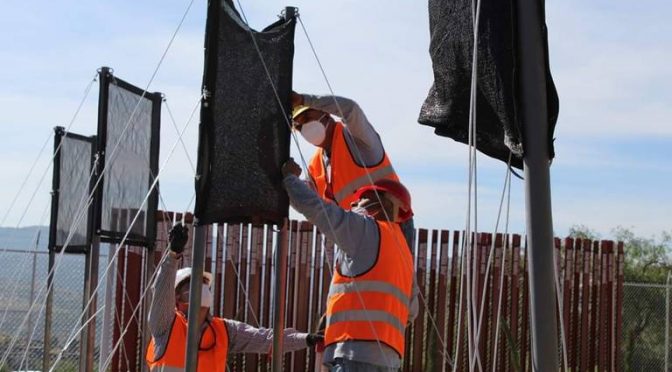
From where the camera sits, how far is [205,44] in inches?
175

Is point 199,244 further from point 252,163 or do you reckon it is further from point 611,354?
point 611,354

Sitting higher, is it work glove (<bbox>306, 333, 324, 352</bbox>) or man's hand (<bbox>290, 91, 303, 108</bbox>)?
man's hand (<bbox>290, 91, 303, 108</bbox>)

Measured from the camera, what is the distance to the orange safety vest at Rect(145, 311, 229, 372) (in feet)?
19.6

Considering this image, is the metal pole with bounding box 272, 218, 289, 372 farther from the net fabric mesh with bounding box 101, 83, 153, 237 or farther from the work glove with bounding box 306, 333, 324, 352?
the net fabric mesh with bounding box 101, 83, 153, 237

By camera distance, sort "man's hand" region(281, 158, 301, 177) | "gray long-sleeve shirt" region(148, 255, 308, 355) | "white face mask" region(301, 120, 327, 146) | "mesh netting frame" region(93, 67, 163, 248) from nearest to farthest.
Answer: "man's hand" region(281, 158, 301, 177) < "white face mask" region(301, 120, 327, 146) < "gray long-sleeve shirt" region(148, 255, 308, 355) < "mesh netting frame" region(93, 67, 163, 248)

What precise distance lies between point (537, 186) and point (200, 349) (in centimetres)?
310

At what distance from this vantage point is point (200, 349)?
242 inches

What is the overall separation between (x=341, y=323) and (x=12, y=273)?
27.2 feet

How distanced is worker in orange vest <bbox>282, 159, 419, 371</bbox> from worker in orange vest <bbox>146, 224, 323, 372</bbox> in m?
0.79

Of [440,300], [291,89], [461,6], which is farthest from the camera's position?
[440,300]

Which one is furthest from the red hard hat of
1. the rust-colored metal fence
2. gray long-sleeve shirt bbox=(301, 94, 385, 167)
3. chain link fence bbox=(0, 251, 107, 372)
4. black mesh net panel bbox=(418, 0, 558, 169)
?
chain link fence bbox=(0, 251, 107, 372)

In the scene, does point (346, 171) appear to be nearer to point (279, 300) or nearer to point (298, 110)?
point (298, 110)

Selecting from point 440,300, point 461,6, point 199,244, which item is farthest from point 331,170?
point 440,300

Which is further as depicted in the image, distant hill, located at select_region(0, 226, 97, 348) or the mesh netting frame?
distant hill, located at select_region(0, 226, 97, 348)
